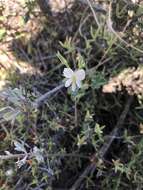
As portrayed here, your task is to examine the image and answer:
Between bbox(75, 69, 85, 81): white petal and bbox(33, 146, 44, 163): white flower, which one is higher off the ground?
bbox(75, 69, 85, 81): white petal

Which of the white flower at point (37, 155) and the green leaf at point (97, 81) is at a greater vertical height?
the green leaf at point (97, 81)

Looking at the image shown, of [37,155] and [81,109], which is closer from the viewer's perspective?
[37,155]

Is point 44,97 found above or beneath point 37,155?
above

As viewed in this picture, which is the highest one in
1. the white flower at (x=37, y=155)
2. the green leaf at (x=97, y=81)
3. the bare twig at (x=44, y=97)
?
the green leaf at (x=97, y=81)

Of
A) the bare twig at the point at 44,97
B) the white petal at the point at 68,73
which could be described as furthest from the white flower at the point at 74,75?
the bare twig at the point at 44,97

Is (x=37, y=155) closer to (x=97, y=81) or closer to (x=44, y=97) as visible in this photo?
(x=44, y=97)

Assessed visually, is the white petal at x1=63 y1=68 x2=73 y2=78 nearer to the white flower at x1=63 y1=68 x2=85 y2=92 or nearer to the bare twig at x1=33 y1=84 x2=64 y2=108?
the white flower at x1=63 y1=68 x2=85 y2=92

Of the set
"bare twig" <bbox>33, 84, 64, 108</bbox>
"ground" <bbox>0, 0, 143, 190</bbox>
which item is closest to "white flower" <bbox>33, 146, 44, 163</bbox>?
"ground" <bbox>0, 0, 143, 190</bbox>

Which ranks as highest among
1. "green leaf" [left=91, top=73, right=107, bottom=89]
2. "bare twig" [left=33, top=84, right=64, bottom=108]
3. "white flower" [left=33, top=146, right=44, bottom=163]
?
"green leaf" [left=91, top=73, right=107, bottom=89]

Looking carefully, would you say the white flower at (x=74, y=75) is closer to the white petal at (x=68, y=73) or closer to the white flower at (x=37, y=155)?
the white petal at (x=68, y=73)

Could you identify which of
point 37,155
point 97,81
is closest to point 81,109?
point 97,81

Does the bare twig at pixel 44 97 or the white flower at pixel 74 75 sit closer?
the white flower at pixel 74 75
